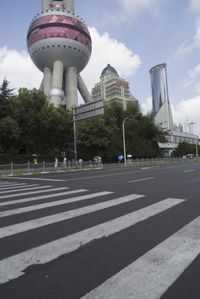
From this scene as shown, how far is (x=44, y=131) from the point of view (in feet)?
142

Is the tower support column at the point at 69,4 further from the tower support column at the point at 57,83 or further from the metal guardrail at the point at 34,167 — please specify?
the metal guardrail at the point at 34,167

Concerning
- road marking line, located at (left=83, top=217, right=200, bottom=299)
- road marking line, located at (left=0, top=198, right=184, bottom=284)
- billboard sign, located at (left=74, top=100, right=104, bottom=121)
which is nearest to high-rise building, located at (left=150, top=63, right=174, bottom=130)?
billboard sign, located at (left=74, top=100, right=104, bottom=121)

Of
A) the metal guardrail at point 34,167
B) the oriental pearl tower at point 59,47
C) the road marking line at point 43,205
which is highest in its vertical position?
the oriental pearl tower at point 59,47

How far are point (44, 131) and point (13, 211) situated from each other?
36.6m

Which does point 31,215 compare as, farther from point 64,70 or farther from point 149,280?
point 64,70

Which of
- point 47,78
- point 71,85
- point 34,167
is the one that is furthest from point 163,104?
point 34,167

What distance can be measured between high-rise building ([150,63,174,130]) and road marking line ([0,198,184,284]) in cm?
12212

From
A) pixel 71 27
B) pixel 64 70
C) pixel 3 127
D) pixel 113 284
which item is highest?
pixel 71 27

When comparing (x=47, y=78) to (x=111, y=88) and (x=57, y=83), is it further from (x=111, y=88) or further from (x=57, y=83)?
(x=111, y=88)

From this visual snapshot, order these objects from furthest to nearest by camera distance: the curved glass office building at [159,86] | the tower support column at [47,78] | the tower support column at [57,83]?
the curved glass office building at [159,86], the tower support column at [47,78], the tower support column at [57,83]

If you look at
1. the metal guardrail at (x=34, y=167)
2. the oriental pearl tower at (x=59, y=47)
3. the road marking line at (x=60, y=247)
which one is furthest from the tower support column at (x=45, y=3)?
the road marking line at (x=60, y=247)

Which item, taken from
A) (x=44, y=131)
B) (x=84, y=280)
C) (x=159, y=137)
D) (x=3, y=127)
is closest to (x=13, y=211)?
(x=84, y=280)

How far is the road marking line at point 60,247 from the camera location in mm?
3824

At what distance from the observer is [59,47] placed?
72062 millimetres
